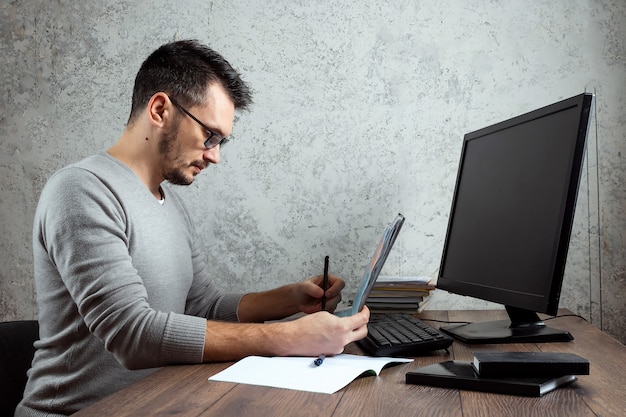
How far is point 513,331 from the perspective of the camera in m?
1.63

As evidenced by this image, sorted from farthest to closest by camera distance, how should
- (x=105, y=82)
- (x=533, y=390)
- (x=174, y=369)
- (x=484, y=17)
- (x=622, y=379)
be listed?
(x=105, y=82) < (x=484, y=17) < (x=174, y=369) < (x=622, y=379) < (x=533, y=390)

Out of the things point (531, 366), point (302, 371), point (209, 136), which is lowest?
point (302, 371)

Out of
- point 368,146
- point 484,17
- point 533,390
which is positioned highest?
point 484,17

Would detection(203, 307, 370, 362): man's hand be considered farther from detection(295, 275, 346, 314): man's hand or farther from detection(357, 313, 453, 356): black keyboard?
detection(295, 275, 346, 314): man's hand

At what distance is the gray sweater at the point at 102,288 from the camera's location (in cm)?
141

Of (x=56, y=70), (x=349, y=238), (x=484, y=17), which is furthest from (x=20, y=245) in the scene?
(x=484, y=17)

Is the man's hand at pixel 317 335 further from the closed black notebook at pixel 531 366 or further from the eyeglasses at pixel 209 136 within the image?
the eyeglasses at pixel 209 136

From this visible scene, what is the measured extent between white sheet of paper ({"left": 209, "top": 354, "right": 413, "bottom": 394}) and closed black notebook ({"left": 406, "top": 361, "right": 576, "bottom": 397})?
117mm

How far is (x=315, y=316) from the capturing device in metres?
1.44

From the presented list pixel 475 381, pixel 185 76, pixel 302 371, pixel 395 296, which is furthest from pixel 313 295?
pixel 475 381

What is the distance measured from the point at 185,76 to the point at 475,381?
47.0 inches

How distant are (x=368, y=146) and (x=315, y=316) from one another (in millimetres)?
1087

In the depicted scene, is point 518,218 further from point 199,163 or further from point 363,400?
point 199,163

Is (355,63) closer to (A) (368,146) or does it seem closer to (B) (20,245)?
(A) (368,146)
